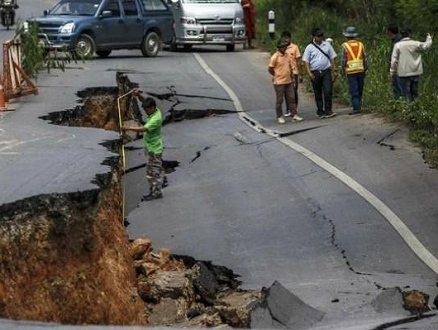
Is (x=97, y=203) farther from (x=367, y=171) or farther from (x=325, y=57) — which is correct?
(x=325, y=57)

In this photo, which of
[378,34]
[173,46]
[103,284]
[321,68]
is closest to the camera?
[103,284]

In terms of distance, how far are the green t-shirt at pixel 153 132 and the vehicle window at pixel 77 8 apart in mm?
15675

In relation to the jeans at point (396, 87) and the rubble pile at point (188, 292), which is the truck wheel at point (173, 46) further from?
the rubble pile at point (188, 292)

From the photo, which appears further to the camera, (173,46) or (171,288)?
(173,46)

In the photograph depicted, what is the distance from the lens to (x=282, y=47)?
1948 cm

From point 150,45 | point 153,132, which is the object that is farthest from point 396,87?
point 150,45

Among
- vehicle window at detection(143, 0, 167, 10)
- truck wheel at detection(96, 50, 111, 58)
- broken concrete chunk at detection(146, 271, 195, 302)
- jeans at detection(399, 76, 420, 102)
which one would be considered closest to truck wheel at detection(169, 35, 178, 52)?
vehicle window at detection(143, 0, 167, 10)

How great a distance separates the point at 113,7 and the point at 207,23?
3.60 metres

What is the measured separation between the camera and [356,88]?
19828 millimetres

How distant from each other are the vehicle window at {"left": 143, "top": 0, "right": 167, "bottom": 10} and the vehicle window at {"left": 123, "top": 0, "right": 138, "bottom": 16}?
0.57 metres

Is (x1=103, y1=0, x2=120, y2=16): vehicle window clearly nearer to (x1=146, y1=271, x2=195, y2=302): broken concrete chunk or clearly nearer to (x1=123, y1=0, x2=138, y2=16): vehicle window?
(x1=123, y1=0, x2=138, y2=16): vehicle window

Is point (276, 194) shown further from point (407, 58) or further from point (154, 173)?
point (407, 58)

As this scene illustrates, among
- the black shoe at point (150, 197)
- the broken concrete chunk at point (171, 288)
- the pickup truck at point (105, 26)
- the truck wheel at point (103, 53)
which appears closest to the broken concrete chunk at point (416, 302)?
the broken concrete chunk at point (171, 288)

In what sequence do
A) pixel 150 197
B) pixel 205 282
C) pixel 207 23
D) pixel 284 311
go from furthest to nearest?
pixel 207 23 → pixel 150 197 → pixel 205 282 → pixel 284 311
